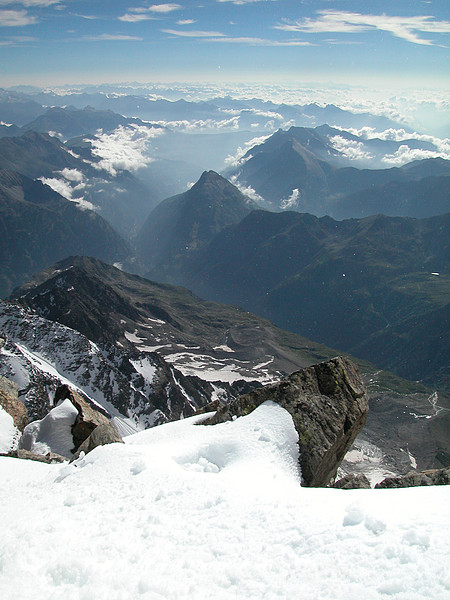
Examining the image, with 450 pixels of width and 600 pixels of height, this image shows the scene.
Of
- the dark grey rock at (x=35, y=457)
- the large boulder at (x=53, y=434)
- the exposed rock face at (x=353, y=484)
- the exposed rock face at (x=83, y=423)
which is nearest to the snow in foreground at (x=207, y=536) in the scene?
the dark grey rock at (x=35, y=457)

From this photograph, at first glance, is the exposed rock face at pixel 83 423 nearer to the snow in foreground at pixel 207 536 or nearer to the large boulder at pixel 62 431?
the large boulder at pixel 62 431

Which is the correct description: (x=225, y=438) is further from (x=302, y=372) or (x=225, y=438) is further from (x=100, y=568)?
(x=100, y=568)

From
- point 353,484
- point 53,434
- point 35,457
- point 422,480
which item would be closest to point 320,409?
point 353,484

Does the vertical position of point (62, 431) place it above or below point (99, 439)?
below

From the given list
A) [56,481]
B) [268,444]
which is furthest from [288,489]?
[56,481]

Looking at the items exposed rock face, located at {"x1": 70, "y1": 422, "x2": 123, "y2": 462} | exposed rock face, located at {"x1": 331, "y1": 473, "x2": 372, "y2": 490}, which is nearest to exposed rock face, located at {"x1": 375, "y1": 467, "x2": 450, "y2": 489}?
exposed rock face, located at {"x1": 331, "y1": 473, "x2": 372, "y2": 490}

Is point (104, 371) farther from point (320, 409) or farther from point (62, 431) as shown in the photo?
point (320, 409)

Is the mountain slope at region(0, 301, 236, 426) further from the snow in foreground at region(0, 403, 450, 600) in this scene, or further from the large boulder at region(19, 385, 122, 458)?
the snow in foreground at region(0, 403, 450, 600)
